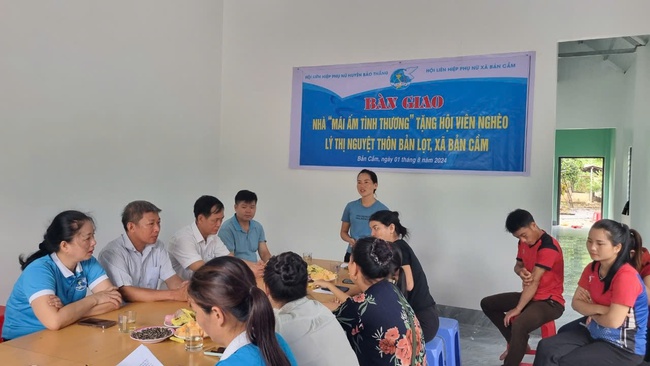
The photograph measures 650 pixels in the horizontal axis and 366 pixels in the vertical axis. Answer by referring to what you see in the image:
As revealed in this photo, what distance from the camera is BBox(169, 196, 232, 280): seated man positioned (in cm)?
319

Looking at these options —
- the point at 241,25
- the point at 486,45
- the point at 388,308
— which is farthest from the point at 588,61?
the point at 388,308

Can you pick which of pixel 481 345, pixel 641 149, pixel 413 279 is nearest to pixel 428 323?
pixel 413 279

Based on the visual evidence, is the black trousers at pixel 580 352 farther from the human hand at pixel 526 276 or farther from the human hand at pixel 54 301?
the human hand at pixel 54 301

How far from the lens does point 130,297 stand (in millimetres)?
2662

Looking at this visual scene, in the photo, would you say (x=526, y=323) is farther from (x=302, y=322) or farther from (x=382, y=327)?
(x=302, y=322)

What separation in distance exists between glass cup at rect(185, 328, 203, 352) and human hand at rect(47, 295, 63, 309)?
0.61m

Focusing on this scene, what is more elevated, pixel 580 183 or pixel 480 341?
pixel 580 183

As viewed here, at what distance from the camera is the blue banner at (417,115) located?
14.0ft

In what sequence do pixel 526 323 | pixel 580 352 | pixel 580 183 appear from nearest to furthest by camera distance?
pixel 580 352
pixel 526 323
pixel 580 183

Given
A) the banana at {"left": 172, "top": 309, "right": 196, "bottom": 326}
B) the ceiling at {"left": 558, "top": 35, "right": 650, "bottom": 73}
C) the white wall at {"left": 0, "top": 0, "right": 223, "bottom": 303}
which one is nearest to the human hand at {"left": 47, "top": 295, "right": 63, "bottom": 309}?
the banana at {"left": 172, "top": 309, "right": 196, "bottom": 326}

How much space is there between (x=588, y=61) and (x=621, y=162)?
196 cm

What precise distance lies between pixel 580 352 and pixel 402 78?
2.86 meters

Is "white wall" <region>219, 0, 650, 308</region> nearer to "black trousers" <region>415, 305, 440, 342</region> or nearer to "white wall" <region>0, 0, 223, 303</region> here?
"white wall" <region>0, 0, 223, 303</region>

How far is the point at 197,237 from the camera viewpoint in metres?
3.25
